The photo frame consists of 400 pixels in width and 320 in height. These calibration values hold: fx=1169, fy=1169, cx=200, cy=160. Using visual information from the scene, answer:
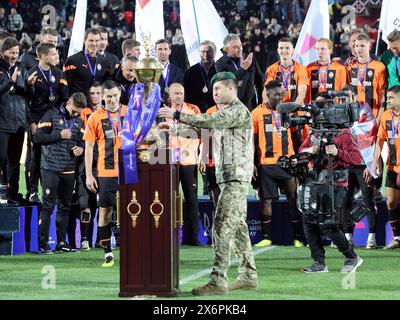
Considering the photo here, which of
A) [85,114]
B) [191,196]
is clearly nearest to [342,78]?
[191,196]

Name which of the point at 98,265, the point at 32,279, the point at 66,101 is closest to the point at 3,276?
the point at 32,279

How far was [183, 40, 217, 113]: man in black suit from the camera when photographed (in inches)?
578

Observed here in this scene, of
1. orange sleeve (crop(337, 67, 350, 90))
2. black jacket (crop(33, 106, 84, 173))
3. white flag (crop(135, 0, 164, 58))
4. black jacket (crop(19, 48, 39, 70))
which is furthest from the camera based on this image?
white flag (crop(135, 0, 164, 58))

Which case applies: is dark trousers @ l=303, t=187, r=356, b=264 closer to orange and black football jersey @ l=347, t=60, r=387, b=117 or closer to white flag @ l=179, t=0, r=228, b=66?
orange and black football jersey @ l=347, t=60, r=387, b=117

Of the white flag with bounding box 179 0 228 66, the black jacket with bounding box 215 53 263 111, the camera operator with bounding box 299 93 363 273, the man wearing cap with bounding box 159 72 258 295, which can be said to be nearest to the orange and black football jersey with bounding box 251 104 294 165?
the black jacket with bounding box 215 53 263 111

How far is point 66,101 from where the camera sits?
550 inches

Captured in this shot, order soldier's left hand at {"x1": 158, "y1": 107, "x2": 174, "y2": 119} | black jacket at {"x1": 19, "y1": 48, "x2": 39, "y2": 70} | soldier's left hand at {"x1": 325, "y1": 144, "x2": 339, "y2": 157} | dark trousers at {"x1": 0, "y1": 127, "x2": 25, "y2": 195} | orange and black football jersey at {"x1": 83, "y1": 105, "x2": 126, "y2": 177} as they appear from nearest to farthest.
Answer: soldier's left hand at {"x1": 158, "y1": 107, "x2": 174, "y2": 119}
soldier's left hand at {"x1": 325, "y1": 144, "x2": 339, "y2": 157}
orange and black football jersey at {"x1": 83, "y1": 105, "x2": 126, "y2": 177}
dark trousers at {"x1": 0, "y1": 127, "x2": 25, "y2": 195}
black jacket at {"x1": 19, "y1": 48, "x2": 39, "y2": 70}

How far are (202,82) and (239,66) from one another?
506mm

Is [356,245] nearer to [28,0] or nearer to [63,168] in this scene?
[63,168]

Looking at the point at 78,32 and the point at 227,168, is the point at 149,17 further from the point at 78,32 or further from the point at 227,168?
the point at 227,168

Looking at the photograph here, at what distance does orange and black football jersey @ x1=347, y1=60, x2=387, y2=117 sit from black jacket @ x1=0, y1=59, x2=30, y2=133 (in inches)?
155

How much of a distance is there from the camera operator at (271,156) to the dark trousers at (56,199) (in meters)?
2.29

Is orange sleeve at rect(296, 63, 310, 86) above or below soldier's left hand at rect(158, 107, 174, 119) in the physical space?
above

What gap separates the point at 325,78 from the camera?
14266 millimetres
